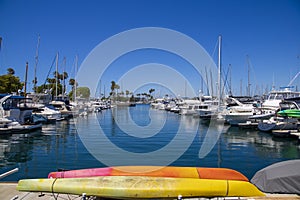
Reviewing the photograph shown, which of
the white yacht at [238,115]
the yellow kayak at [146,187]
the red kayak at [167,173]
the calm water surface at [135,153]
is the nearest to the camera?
the yellow kayak at [146,187]

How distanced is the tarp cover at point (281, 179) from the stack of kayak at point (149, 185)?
0.90ft

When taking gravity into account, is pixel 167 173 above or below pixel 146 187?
above

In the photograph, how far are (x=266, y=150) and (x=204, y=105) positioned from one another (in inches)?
1366

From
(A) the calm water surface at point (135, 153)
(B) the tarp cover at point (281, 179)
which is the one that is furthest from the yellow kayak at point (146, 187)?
(A) the calm water surface at point (135, 153)

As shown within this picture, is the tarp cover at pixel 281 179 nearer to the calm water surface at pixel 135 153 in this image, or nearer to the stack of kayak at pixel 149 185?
the stack of kayak at pixel 149 185

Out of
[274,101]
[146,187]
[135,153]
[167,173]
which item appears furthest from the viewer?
[274,101]

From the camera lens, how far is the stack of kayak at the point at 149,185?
6.09 m

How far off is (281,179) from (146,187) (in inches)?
138

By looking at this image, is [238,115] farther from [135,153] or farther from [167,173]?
[167,173]

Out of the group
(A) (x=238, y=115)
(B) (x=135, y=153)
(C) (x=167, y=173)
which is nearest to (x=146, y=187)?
(C) (x=167, y=173)

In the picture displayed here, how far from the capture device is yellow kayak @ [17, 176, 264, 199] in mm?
6082

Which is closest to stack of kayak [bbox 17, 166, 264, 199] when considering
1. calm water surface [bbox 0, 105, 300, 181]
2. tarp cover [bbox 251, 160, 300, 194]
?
tarp cover [bbox 251, 160, 300, 194]

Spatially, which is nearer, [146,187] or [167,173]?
[146,187]

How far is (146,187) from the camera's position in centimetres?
620
